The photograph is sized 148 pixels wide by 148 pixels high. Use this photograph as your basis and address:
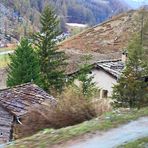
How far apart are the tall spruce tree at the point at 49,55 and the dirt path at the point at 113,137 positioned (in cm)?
2411

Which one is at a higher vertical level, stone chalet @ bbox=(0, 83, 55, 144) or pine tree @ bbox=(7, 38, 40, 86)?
pine tree @ bbox=(7, 38, 40, 86)

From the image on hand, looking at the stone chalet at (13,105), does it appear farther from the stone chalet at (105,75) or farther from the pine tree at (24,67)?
the stone chalet at (105,75)

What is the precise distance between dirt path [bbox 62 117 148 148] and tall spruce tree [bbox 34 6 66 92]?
24107 mm

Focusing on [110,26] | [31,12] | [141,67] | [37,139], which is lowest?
→ [37,139]

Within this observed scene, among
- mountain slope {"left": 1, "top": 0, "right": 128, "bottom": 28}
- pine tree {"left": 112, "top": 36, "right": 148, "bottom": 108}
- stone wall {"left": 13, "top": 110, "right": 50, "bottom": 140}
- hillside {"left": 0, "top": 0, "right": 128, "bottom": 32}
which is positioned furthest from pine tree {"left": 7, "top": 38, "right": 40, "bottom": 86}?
mountain slope {"left": 1, "top": 0, "right": 128, "bottom": 28}

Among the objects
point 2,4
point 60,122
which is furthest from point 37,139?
point 2,4

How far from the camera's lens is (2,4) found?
16288 cm

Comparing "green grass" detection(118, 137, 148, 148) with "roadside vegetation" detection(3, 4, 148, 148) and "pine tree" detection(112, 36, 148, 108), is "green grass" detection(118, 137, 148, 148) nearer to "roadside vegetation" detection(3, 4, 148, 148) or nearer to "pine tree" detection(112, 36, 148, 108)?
"roadside vegetation" detection(3, 4, 148, 148)

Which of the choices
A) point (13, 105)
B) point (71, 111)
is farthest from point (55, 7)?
Answer: point (71, 111)

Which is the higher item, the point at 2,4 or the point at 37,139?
the point at 2,4

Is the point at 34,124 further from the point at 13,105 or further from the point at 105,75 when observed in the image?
the point at 105,75

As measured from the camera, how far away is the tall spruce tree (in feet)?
116

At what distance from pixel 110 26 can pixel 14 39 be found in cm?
5982

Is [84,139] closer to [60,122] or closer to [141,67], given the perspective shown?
[60,122]
